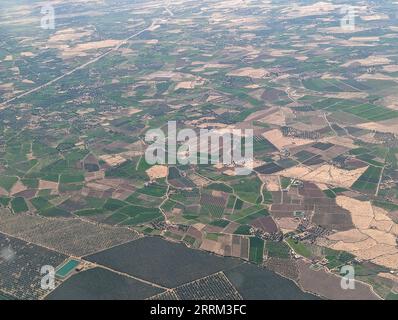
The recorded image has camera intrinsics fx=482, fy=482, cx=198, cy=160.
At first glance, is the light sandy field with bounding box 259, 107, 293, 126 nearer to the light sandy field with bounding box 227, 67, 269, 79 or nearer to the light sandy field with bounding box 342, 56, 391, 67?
the light sandy field with bounding box 227, 67, 269, 79

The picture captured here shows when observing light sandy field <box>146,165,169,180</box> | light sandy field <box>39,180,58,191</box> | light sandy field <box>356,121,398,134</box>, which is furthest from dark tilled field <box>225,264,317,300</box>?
light sandy field <box>356,121,398,134</box>

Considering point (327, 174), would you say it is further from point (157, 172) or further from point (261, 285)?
point (261, 285)

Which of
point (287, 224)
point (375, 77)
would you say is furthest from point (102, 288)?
point (375, 77)

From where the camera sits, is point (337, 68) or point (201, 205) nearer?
point (201, 205)

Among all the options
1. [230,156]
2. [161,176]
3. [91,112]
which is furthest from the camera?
[91,112]

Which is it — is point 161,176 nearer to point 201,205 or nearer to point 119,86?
point 201,205
